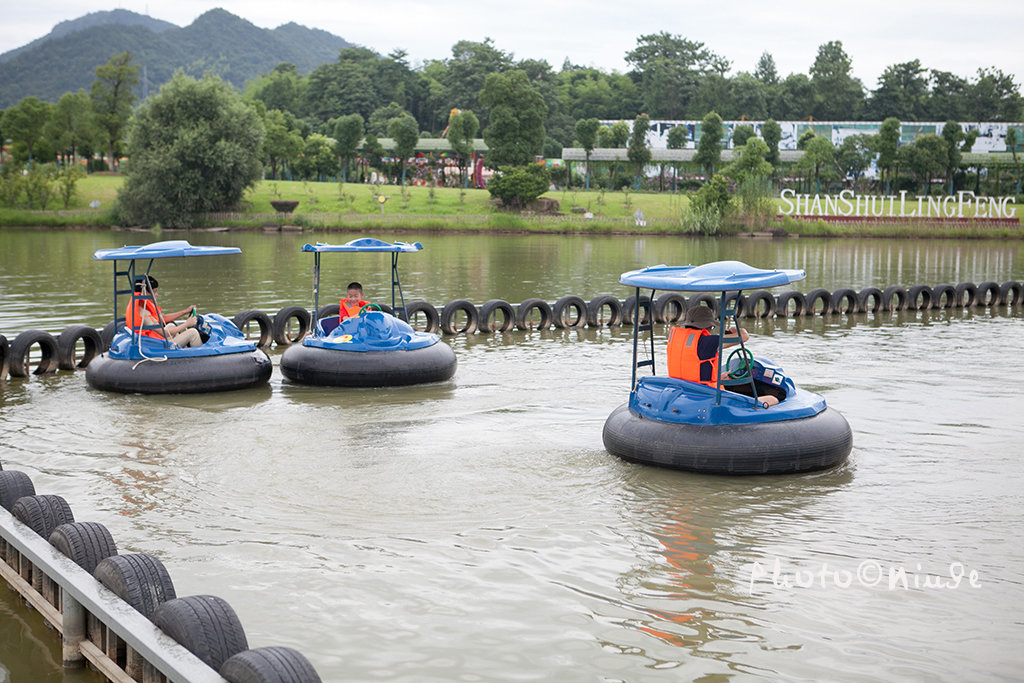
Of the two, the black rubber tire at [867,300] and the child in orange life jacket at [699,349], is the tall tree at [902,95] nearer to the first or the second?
the black rubber tire at [867,300]

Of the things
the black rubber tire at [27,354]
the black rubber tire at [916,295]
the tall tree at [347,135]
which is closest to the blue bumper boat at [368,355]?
the black rubber tire at [27,354]

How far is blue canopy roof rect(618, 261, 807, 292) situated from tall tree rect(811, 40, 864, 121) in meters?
129

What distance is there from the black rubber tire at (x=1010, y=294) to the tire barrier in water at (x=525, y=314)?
0.03m

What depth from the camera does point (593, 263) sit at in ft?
136

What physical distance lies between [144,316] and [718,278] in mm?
8707

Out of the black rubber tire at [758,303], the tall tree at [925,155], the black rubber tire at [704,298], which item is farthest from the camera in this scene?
the tall tree at [925,155]

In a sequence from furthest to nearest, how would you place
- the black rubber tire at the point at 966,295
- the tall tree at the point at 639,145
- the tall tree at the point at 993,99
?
the tall tree at the point at 993,99 → the tall tree at the point at 639,145 → the black rubber tire at the point at 966,295

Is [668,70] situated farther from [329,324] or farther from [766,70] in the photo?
[329,324]

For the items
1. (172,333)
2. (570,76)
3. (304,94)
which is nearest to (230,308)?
(172,333)

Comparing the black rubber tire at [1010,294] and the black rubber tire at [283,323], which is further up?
the black rubber tire at [1010,294]

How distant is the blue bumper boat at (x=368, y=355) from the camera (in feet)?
47.5

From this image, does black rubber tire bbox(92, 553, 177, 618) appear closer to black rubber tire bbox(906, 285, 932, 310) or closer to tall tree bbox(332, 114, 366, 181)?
black rubber tire bbox(906, 285, 932, 310)

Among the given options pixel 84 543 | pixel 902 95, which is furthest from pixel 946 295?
pixel 902 95

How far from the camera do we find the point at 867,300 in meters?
25.1
